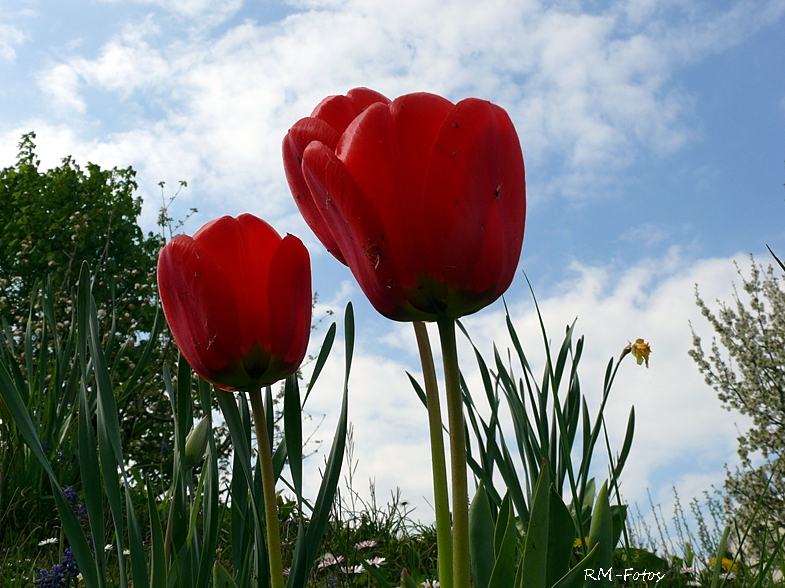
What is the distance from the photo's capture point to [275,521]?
28.0 inches

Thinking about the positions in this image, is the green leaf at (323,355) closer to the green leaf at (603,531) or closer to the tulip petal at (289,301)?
the tulip petal at (289,301)

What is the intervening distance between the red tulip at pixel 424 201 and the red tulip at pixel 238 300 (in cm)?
19

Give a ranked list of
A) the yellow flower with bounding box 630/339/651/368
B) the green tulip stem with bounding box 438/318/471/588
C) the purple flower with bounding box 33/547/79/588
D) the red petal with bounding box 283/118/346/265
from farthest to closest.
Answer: the yellow flower with bounding box 630/339/651/368
the purple flower with bounding box 33/547/79/588
the red petal with bounding box 283/118/346/265
the green tulip stem with bounding box 438/318/471/588

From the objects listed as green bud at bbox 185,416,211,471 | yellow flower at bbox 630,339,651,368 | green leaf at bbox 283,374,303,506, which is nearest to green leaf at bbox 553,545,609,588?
green leaf at bbox 283,374,303,506

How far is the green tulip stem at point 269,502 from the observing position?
69 centimetres

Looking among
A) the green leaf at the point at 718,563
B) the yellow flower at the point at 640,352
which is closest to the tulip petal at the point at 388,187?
the green leaf at the point at 718,563

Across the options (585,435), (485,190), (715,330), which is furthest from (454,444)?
(715,330)

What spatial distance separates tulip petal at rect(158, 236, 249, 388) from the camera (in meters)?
0.76

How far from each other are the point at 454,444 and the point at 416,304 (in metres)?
0.13

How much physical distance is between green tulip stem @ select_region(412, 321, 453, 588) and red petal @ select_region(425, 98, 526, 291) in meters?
0.11

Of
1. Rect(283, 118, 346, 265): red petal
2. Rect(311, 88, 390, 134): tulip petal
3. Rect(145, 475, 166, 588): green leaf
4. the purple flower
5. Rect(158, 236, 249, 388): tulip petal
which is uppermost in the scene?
Rect(311, 88, 390, 134): tulip petal

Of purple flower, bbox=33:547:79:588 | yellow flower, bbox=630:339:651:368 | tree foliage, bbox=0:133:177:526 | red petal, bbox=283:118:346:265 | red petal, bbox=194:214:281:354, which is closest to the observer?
red petal, bbox=283:118:346:265

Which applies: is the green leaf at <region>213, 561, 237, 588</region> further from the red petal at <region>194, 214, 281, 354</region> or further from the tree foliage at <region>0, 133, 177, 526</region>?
the tree foliage at <region>0, 133, 177, 526</region>

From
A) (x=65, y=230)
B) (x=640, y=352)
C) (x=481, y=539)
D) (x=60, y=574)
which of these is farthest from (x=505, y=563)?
(x=65, y=230)
